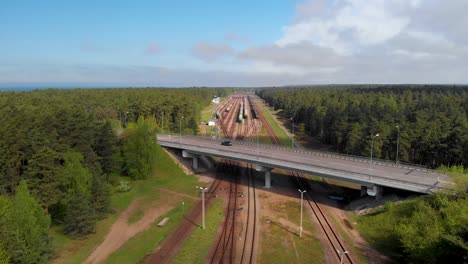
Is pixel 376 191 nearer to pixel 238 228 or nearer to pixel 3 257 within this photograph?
pixel 238 228

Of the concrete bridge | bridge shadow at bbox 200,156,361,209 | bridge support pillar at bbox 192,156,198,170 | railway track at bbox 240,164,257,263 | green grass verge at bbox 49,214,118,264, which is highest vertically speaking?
the concrete bridge

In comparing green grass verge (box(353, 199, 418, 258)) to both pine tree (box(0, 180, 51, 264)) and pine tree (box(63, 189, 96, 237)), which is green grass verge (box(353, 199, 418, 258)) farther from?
pine tree (box(0, 180, 51, 264))

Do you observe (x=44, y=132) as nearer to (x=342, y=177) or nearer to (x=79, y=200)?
(x=79, y=200)

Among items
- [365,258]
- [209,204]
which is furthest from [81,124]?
[365,258]

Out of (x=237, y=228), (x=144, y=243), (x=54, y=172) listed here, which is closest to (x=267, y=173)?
(x=237, y=228)

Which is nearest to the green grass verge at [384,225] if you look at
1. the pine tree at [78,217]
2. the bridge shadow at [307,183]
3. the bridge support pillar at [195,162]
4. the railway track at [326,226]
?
the bridge shadow at [307,183]

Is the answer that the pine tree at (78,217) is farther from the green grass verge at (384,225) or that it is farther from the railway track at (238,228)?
the green grass verge at (384,225)

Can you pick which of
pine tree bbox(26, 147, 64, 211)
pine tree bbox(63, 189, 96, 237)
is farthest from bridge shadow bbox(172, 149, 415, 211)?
pine tree bbox(26, 147, 64, 211)
